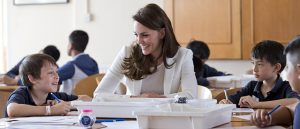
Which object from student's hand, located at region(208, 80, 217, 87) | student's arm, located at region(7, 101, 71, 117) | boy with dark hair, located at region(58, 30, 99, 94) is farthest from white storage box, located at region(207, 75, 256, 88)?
student's arm, located at region(7, 101, 71, 117)

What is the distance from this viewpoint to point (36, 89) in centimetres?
264

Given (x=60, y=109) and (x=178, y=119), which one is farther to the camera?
(x=60, y=109)

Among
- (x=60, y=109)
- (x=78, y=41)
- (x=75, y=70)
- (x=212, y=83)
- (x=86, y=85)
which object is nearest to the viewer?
(x=60, y=109)

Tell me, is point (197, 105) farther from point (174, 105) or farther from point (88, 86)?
point (88, 86)

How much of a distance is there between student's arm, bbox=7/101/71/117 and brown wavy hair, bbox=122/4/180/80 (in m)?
0.67

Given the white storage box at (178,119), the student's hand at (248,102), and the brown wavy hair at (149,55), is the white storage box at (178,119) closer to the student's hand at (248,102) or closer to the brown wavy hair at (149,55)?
the student's hand at (248,102)

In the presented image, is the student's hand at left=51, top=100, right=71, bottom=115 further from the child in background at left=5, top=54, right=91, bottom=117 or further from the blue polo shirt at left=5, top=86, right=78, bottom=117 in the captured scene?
the blue polo shirt at left=5, top=86, right=78, bottom=117

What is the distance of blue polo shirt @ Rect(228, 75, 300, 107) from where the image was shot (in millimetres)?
2713

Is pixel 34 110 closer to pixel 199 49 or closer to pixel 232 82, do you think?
pixel 232 82

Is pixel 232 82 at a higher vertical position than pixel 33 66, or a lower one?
lower

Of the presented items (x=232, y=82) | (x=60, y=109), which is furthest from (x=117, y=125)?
(x=232, y=82)

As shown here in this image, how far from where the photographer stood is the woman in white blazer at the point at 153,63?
9.56 ft

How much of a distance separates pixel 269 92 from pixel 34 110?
1131 millimetres

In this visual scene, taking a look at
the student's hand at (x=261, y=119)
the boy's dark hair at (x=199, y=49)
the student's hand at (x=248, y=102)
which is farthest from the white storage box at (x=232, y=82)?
the student's hand at (x=261, y=119)
